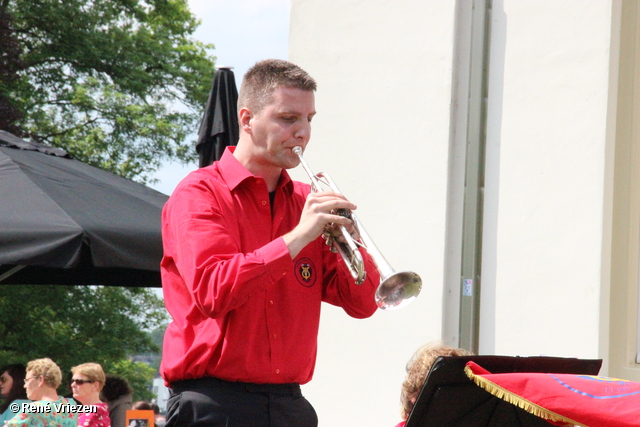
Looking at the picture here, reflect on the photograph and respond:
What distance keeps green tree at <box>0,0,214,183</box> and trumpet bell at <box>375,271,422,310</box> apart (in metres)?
15.1

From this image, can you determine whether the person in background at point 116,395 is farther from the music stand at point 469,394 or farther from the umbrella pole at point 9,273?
the music stand at point 469,394

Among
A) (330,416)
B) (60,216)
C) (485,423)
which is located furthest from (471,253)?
(60,216)

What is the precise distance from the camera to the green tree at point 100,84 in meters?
16.8

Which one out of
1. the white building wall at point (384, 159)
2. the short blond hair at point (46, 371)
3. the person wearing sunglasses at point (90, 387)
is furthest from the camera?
the short blond hair at point (46, 371)

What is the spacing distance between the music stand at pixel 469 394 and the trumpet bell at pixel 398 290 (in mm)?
298

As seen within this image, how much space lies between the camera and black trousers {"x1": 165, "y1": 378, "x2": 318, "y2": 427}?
2.31 m

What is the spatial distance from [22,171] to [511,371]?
3.93 meters

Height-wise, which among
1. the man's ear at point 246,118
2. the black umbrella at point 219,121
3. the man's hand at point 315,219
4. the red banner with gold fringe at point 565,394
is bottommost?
the red banner with gold fringe at point 565,394

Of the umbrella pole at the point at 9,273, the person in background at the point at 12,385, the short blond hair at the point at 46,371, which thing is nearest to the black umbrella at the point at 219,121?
the umbrella pole at the point at 9,273

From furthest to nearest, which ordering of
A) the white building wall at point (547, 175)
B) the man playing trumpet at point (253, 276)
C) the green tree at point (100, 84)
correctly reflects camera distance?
the green tree at point (100, 84) < the white building wall at point (547, 175) < the man playing trumpet at point (253, 276)

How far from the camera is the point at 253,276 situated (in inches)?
86.0

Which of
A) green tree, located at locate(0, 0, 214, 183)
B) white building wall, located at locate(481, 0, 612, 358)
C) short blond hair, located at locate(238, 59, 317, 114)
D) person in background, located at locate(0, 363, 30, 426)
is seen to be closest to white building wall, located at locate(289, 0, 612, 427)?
white building wall, located at locate(481, 0, 612, 358)

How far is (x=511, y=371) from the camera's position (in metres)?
2.35

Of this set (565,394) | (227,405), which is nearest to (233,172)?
(227,405)
